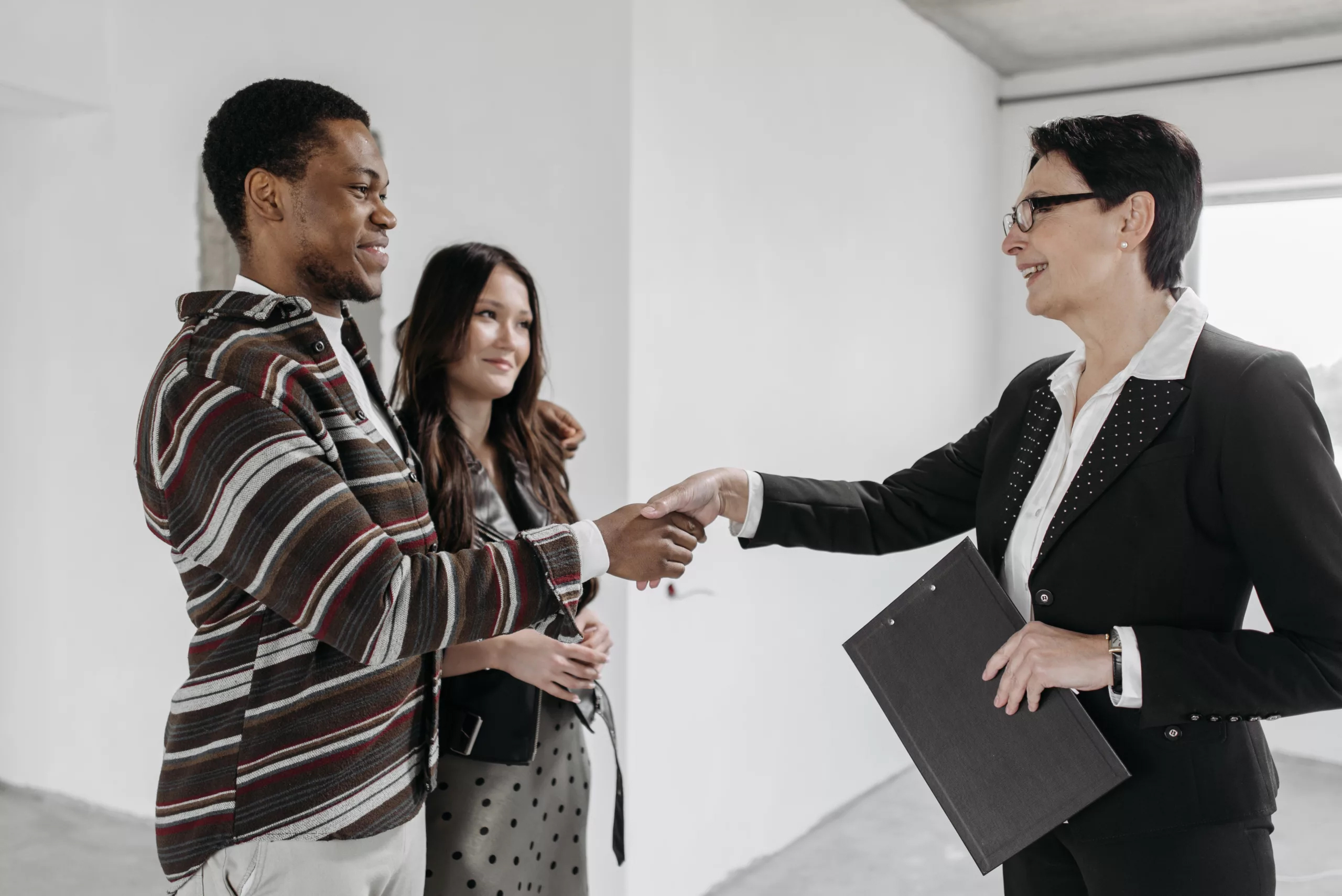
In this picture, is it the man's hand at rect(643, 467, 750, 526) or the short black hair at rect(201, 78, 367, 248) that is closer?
the short black hair at rect(201, 78, 367, 248)

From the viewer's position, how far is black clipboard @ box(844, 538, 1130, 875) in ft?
4.51

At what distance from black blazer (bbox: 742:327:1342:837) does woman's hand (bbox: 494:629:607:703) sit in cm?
71

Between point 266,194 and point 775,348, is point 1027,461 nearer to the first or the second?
point 266,194

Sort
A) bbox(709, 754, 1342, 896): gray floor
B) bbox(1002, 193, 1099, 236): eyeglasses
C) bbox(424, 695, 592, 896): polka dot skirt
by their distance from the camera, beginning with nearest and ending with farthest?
1. bbox(1002, 193, 1099, 236): eyeglasses
2. bbox(424, 695, 592, 896): polka dot skirt
3. bbox(709, 754, 1342, 896): gray floor

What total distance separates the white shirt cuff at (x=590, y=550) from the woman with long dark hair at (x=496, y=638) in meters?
0.12

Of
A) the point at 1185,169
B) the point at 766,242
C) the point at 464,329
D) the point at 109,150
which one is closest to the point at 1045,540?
the point at 1185,169

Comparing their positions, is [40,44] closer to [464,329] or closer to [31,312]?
[31,312]

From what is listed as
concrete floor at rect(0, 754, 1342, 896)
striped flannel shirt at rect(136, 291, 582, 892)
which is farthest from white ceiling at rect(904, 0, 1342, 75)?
striped flannel shirt at rect(136, 291, 582, 892)

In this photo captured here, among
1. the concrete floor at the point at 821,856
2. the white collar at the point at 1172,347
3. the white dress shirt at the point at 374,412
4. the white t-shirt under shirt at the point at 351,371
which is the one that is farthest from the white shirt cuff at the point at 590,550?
the concrete floor at the point at 821,856

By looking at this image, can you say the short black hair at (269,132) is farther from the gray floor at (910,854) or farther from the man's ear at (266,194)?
the gray floor at (910,854)

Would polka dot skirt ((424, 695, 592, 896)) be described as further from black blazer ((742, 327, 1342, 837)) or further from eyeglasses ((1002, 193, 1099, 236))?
eyeglasses ((1002, 193, 1099, 236))

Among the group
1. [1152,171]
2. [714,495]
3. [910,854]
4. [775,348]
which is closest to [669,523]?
[714,495]

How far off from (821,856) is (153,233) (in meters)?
2.93

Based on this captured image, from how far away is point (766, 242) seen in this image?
331cm
